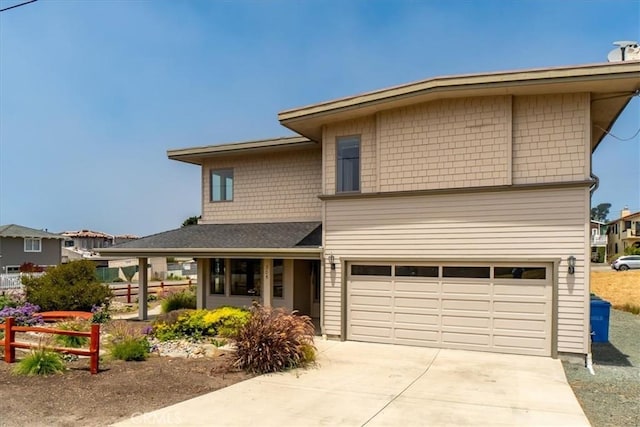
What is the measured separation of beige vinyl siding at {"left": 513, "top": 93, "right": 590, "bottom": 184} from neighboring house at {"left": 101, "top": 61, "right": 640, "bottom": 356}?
0.02 m

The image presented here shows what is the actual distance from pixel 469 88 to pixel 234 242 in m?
7.45

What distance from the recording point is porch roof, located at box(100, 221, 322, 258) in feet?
40.6

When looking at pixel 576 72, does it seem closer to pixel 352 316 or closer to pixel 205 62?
pixel 352 316

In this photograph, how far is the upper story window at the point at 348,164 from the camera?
12.1 metres

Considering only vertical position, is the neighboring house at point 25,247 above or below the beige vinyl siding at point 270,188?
below

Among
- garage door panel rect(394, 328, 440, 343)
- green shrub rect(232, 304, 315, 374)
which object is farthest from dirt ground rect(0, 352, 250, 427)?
garage door panel rect(394, 328, 440, 343)

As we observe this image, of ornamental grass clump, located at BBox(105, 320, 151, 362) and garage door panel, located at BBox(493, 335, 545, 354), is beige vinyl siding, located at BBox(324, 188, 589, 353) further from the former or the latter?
ornamental grass clump, located at BBox(105, 320, 151, 362)

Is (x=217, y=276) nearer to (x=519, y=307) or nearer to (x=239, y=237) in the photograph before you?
(x=239, y=237)

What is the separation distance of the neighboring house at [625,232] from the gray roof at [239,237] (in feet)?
185

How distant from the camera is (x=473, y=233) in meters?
10.6

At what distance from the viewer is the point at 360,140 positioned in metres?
12.0

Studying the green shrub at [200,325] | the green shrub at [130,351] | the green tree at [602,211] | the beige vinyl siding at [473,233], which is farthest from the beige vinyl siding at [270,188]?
the green tree at [602,211]

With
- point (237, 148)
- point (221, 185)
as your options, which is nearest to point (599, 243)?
point (221, 185)

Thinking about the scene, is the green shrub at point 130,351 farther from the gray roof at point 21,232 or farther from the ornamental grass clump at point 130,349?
the gray roof at point 21,232
